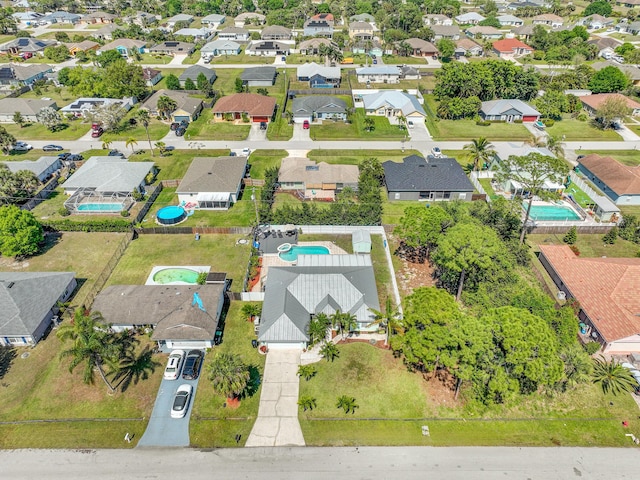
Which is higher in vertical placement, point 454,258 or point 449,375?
point 454,258

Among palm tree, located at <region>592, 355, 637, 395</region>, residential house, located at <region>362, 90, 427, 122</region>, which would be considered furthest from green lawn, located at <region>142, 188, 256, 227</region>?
palm tree, located at <region>592, 355, 637, 395</region>

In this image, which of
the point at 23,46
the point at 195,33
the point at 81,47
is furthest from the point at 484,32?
the point at 23,46

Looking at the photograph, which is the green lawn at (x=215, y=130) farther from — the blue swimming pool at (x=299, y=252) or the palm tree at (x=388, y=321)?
the palm tree at (x=388, y=321)

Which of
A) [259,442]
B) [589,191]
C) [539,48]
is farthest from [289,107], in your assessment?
[539,48]

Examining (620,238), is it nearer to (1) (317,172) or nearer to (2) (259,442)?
(1) (317,172)

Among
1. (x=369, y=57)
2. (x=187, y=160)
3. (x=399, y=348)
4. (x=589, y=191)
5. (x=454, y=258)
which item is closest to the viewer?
(x=399, y=348)

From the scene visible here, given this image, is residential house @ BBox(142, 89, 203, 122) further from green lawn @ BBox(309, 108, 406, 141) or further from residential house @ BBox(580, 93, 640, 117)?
residential house @ BBox(580, 93, 640, 117)

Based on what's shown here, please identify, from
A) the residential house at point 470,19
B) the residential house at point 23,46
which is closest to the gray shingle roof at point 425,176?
the residential house at point 23,46

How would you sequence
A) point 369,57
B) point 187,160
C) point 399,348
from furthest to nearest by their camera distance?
point 369,57
point 187,160
point 399,348
